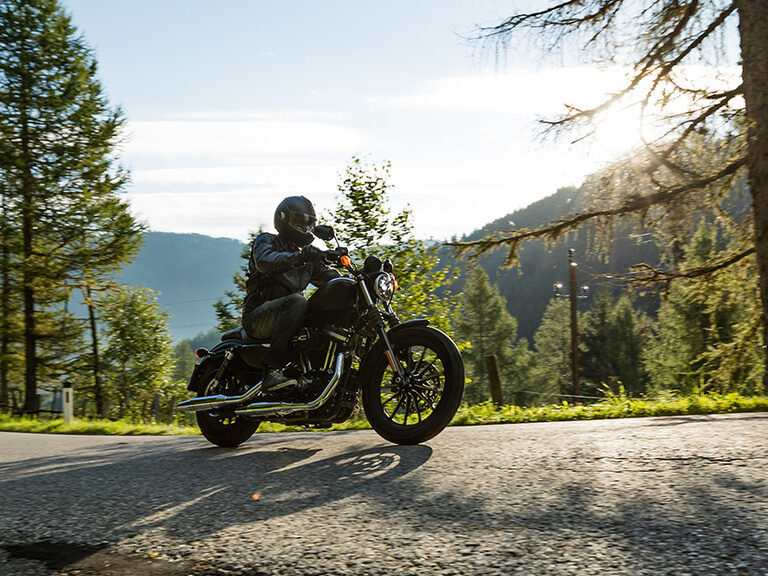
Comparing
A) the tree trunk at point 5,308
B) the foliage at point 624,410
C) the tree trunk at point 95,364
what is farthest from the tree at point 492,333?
the foliage at point 624,410

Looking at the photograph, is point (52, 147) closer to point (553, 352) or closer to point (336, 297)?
point (336, 297)

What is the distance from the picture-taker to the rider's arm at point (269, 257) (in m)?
5.12

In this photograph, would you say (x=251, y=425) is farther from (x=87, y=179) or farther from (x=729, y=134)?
(x=87, y=179)

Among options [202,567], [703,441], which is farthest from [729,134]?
[202,567]

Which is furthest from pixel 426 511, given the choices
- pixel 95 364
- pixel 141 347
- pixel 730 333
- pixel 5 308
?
pixel 141 347

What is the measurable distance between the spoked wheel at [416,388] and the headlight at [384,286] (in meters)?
0.31

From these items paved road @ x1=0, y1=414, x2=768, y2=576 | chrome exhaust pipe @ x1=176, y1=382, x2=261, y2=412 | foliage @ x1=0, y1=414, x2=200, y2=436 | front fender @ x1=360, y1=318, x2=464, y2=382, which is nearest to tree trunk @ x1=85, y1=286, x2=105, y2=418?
foliage @ x1=0, y1=414, x2=200, y2=436

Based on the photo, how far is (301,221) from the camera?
546 cm

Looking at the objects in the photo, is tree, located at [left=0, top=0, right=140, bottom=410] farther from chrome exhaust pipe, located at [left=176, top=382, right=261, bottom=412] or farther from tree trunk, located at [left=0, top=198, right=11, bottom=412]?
chrome exhaust pipe, located at [left=176, top=382, right=261, bottom=412]

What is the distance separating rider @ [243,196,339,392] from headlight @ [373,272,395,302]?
492mm

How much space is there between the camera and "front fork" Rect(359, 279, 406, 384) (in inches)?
184

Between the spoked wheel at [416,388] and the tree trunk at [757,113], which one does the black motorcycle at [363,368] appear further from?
the tree trunk at [757,113]

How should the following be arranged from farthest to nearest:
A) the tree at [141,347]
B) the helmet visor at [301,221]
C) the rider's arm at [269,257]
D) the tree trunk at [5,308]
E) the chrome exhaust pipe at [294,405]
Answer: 1. the tree at [141,347]
2. the tree trunk at [5,308]
3. the helmet visor at [301,221]
4. the rider's arm at [269,257]
5. the chrome exhaust pipe at [294,405]

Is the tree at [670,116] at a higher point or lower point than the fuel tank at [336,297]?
higher
